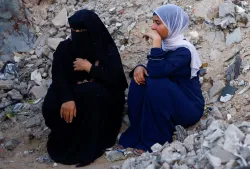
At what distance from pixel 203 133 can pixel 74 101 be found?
4.27 feet

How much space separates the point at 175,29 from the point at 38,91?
2083 mm

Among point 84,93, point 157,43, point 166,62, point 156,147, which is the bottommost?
point 156,147

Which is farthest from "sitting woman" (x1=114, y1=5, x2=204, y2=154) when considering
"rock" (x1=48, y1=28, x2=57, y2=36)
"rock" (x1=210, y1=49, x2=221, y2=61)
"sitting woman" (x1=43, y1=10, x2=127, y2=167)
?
"rock" (x1=48, y1=28, x2=57, y2=36)

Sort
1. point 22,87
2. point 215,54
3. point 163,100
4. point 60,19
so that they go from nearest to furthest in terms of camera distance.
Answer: point 163,100 → point 215,54 → point 22,87 → point 60,19

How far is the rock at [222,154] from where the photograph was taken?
10.6 feet

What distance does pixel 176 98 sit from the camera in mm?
4480

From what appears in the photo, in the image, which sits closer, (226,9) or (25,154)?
(25,154)

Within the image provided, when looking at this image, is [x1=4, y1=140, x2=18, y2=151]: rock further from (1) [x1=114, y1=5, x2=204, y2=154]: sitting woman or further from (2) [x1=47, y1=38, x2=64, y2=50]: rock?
(2) [x1=47, y1=38, x2=64, y2=50]: rock

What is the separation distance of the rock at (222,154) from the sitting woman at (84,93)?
1.53 m

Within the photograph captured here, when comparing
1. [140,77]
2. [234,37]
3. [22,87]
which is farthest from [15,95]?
[234,37]

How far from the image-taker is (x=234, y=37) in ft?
17.7

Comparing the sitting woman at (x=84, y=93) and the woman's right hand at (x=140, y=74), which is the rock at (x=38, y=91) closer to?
the sitting woman at (x=84, y=93)

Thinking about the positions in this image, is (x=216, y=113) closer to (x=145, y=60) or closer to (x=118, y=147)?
(x=118, y=147)

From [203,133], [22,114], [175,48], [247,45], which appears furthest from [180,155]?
[22,114]
